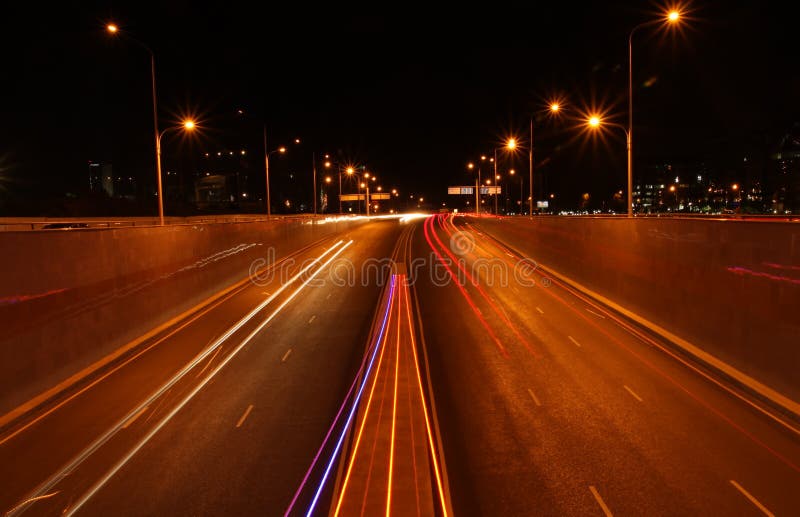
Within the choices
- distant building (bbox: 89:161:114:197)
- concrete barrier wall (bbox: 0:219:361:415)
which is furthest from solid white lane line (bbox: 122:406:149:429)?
distant building (bbox: 89:161:114:197)

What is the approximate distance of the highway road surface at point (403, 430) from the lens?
313 inches

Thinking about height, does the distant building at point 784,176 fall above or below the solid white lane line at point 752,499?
above

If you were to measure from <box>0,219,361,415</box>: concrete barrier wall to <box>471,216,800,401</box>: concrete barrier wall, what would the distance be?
16.1 meters

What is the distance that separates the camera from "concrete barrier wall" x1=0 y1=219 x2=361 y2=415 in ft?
37.2

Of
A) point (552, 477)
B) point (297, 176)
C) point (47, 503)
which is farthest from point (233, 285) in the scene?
point (297, 176)

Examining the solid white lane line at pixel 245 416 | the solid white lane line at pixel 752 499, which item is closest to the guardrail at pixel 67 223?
the solid white lane line at pixel 245 416

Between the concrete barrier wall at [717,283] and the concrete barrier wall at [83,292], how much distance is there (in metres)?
16.1

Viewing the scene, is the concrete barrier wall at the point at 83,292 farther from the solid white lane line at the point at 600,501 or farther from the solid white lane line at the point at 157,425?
the solid white lane line at the point at 600,501

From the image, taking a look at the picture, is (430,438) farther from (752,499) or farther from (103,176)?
(103,176)

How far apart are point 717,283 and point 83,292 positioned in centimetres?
1649

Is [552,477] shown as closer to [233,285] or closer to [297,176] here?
[233,285]

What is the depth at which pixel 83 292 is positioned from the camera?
46.1ft

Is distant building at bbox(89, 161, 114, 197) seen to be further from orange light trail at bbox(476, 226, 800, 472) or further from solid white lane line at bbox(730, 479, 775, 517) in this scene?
solid white lane line at bbox(730, 479, 775, 517)

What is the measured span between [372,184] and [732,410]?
18619 centimetres
